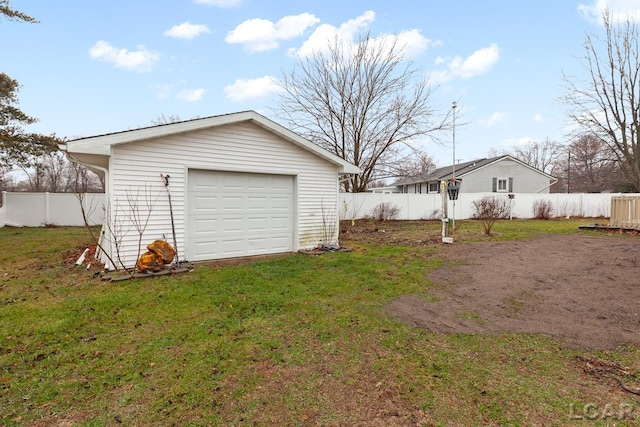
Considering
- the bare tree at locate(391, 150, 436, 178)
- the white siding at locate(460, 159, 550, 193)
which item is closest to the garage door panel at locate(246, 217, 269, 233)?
the bare tree at locate(391, 150, 436, 178)

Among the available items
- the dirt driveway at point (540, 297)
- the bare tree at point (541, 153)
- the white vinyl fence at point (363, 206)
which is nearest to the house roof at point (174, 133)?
the dirt driveway at point (540, 297)

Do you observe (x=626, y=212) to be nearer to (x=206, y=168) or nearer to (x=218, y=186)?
(x=218, y=186)

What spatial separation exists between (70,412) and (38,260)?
272 inches

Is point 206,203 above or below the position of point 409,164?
below

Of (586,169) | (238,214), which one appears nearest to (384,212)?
(238,214)

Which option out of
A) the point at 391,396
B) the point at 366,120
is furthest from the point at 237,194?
the point at 366,120

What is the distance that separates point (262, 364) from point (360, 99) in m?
16.4

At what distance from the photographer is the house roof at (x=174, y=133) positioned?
18.5 feet

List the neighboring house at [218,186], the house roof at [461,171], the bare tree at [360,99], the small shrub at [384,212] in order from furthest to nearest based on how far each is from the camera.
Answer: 1. the house roof at [461,171]
2. the small shrub at [384,212]
3. the bare tree at [360,99]
4. the neighboring house at [218,186]

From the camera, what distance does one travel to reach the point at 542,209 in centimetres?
1914

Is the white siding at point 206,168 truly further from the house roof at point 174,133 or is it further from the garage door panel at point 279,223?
the garage door panel at point 279,223

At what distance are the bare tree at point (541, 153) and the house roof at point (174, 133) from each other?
4129 cm

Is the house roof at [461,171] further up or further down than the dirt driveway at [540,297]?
further up

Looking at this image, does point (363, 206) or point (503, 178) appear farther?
point (503, 178)
